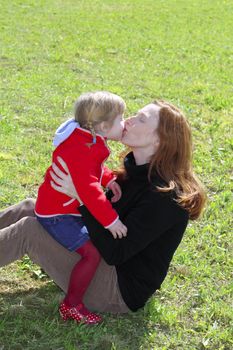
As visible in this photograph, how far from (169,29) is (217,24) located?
205 cm

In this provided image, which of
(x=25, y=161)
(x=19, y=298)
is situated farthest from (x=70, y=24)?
(x=19, y=298)

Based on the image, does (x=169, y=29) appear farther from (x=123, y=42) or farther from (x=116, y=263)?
(x=116, y=263)

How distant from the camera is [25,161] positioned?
5828mm

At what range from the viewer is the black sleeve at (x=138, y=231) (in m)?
3.29

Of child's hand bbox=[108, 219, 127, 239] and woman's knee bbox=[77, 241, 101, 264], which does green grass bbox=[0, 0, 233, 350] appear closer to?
woman's knee bbox=[77, 241, 101, 264]

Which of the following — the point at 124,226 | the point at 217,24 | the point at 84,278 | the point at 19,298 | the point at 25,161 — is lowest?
the point at 217,24

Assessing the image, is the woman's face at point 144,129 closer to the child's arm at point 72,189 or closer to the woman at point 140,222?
the woman at point 140,222

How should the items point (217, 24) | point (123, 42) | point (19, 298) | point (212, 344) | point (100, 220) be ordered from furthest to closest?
1. point (217, 24)
2. point (123, 42)
3. point (19, 298)
4. point (212, 344)
5. point (100, 220)

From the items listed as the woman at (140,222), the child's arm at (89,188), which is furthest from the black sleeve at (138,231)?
the child's arm at (89,188)

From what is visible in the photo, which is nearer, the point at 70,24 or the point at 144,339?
the point at 144,339

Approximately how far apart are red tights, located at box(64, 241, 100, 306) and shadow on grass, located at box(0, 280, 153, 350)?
17cm

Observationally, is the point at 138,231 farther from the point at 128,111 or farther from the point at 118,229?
the point at 128,111

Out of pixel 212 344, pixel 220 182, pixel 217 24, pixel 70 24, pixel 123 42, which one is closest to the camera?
pixel 212 344

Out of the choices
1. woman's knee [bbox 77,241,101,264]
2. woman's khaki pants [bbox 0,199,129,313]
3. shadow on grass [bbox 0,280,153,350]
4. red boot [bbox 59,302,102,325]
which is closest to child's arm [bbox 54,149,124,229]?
woman's knee [bbox 77,241,101,264]
